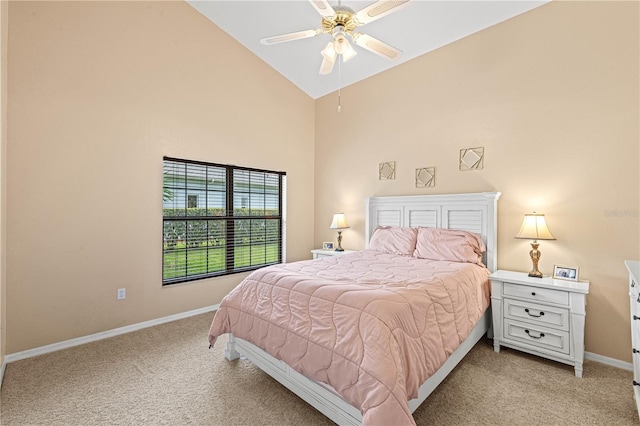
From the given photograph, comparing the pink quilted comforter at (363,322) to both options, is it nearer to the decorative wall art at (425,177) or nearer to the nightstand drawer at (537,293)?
the nightstand drawer at (537,293)

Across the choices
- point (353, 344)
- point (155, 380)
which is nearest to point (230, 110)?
point (155, 380)

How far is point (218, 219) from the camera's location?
12.8 ft

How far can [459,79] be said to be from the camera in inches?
133

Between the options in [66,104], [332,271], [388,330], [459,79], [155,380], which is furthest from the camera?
[459,79]

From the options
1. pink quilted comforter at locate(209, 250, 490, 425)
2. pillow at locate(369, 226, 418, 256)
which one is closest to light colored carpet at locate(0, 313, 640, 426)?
pink quilted comforter at locate(209, 250, 490, 425)

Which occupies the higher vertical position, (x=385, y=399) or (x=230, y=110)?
(x=230, y=110)

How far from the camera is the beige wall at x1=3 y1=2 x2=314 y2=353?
8.43ft

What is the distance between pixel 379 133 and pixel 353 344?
3260 millimetres

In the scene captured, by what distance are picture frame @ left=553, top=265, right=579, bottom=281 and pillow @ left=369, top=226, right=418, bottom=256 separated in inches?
50.4

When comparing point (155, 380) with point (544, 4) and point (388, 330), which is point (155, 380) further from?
point (544, 4)

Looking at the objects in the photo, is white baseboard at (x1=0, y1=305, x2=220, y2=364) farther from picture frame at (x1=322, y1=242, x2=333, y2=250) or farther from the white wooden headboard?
the white wooden headboard

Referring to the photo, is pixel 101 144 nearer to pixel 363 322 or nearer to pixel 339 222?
pixel 339 222

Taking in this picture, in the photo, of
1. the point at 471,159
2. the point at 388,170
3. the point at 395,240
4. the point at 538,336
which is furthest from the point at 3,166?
the point at 538,336

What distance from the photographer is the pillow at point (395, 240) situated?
133 inches
